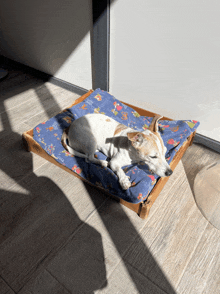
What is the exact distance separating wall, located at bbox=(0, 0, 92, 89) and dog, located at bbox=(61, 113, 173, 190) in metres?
1.47

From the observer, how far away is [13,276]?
153 cm

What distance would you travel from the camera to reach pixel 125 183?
1.87 m

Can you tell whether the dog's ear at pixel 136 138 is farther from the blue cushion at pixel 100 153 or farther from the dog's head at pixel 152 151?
the blue cushion at pixel 100 153

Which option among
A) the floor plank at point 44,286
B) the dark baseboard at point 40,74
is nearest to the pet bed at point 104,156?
the dark baseboard at point 40,74

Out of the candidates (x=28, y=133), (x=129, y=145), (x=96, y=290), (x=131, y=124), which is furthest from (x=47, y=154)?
(x=96, y=290)

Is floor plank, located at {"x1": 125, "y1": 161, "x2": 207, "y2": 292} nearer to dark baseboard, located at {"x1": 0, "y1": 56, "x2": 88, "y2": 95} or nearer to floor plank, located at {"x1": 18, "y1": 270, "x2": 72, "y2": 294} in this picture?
floor plank, located at {"x1": 18, "y1": 270, "x2": 72, "y2": 294}

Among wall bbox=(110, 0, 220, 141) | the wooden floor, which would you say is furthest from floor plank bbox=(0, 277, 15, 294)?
wall bbox=(110, 0, 220, 141)

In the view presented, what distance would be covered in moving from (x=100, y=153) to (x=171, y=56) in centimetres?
136

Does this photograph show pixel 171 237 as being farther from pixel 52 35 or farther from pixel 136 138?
pixel 52 35

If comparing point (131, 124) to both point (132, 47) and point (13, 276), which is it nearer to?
point (132, 47)

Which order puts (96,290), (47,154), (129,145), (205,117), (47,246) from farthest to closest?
(205,117) < (47,154) < (129,145) < (47,246) < (96,290)

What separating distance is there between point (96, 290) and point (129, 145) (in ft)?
3.74

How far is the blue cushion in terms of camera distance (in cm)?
A: 190

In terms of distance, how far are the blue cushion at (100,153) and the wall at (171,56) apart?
0.78 feet
